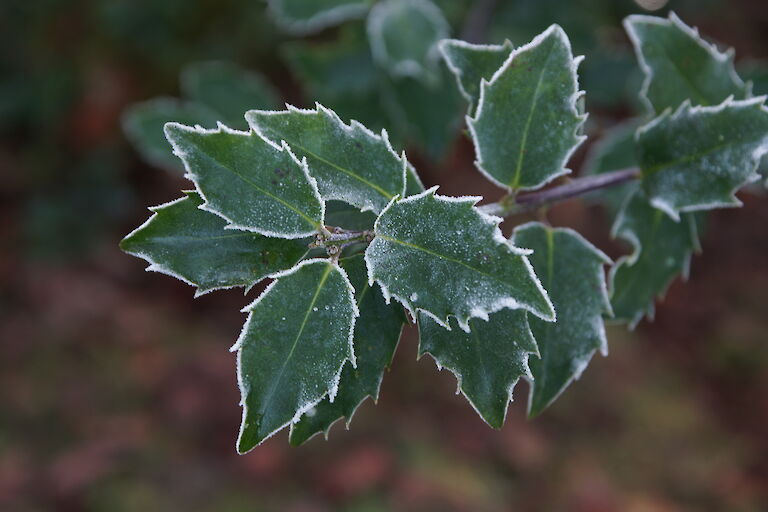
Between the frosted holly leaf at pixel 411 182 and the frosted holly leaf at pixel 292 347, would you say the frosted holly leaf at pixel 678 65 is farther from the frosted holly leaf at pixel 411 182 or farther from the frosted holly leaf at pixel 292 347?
the frosted holly leaf at pixel 292 347

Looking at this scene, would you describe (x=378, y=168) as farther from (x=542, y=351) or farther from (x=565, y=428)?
(x=565, y=428)

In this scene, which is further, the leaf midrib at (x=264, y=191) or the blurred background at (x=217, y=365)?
the blurred background at (x=217, y=365)

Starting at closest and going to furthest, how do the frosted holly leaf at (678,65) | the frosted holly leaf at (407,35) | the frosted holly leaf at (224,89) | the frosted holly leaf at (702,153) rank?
the frosted holly leaf at (702,153)
the frosted holly leaf at (678,65)
the frosted holly leaf at (407,35)
the frosted holly leaf at (224,89)

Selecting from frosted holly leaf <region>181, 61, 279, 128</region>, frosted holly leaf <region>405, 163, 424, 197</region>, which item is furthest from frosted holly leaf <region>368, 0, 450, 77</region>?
frosted holly leaf <region>405, 163, 424, 197</region>

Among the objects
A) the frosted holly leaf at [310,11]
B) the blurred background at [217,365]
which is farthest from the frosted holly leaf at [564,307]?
the blurred background at [217,365]

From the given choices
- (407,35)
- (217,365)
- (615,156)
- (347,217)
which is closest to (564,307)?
(347,217)

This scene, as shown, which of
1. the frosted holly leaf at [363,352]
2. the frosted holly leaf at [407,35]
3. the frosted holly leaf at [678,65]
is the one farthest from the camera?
the frosted holly leaf at [407,35]

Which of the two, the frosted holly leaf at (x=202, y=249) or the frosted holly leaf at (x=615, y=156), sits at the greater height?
the frosted holly leaf at (x=202, y=249)
